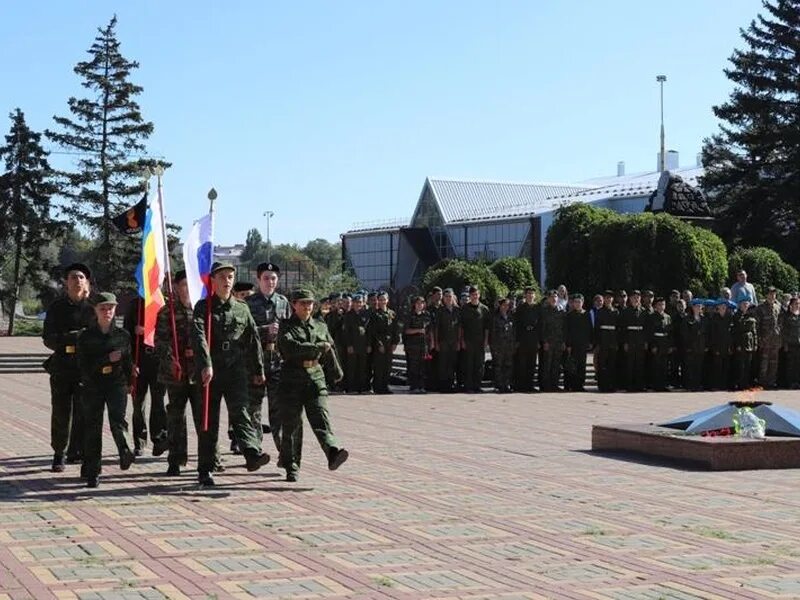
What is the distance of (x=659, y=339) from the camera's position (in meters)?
24.2

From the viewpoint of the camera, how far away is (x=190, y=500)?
959 centimetres

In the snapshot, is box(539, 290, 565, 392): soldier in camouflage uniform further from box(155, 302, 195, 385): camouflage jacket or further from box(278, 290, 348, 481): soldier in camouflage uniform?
box(278, 290, 348, 481): soldier in camouflage uniform

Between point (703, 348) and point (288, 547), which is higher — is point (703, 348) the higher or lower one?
the higher one

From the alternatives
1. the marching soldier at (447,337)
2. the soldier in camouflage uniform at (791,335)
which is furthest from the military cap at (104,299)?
the soldier in camouflage uniform at (791,335)

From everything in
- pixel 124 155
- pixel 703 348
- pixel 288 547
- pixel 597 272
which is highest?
pixel 124 155

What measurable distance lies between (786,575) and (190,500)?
14.9ft

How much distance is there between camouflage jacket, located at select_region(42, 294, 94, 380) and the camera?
11.2 m

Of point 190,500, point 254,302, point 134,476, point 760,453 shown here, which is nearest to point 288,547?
point 190,500

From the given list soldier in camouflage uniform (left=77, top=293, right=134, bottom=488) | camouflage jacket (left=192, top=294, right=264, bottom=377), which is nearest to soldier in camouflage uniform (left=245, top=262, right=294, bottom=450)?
camouflage jacket (left=192, top=294, right=264, bottom=377)

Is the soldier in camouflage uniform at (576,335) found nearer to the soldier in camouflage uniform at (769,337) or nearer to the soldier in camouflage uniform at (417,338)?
the soldier in camouflage uniform at (417,338)

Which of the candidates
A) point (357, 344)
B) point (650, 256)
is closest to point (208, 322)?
point (357, 344)

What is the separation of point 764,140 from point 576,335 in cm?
3407

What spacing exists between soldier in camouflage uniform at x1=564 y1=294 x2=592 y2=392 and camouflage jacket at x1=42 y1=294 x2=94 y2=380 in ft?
45.2

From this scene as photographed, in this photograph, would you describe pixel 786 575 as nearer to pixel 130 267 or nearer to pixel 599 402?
pixel 599 402
